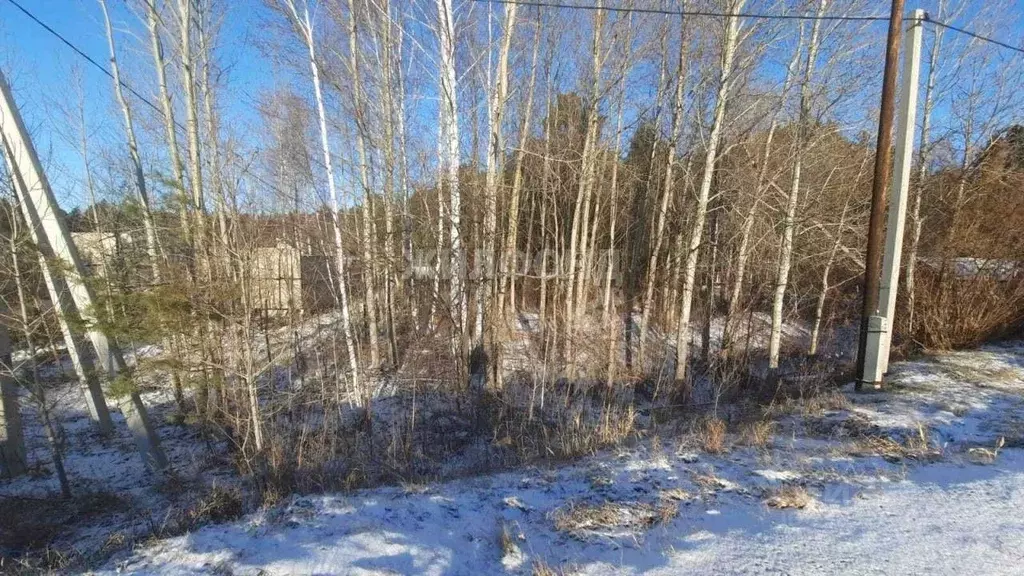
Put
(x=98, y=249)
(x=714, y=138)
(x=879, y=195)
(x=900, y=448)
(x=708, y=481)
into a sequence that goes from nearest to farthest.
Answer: (x=708, y=481)
(x=900, y=448)
(x=879, y=195)
(x=98, y=249)
(x=714, y=138)

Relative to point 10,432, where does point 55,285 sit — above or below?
above

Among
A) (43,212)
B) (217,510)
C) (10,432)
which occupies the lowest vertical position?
(10,432)

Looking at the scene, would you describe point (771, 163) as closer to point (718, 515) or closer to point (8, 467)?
point (718, 515)

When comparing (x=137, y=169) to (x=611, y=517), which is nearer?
(x=611, y=517)

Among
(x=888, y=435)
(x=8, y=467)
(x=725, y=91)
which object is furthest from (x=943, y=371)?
(x=8, y=467)

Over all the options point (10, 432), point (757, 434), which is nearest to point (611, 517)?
point (757, 434)

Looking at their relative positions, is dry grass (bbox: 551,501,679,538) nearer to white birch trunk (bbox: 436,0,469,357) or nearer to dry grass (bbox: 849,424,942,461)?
dry grass (bbox: 849,424,942,461)

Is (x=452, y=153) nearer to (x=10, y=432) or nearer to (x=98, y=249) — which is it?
(x=98, y=249)

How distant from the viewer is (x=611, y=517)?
3445 millimetres

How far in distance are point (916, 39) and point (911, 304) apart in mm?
6038

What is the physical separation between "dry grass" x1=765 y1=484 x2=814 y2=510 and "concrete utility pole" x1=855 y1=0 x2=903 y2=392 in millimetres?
4493

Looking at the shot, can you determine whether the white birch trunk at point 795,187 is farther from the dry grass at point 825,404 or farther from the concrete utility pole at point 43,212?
the concrete utility pole at point 43,212

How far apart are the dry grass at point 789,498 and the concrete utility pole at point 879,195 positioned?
4.49 meters

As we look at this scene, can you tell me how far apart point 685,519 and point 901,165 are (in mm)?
6370
